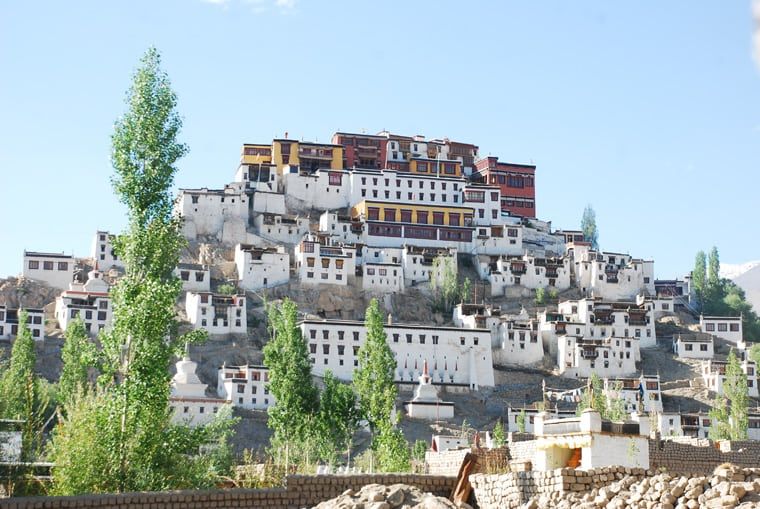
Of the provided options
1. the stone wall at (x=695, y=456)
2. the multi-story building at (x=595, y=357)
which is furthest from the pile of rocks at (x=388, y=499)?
the multi-story building at (x=595, y=357)

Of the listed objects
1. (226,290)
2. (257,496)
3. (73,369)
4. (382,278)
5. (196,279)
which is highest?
(382,278)

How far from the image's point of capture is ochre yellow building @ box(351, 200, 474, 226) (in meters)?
79.2

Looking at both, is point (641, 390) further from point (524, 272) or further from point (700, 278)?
point (700, 278)

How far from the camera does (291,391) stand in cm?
3328

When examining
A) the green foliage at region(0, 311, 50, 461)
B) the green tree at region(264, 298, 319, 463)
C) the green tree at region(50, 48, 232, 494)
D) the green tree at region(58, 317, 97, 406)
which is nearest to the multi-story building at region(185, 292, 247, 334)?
the green foliage at region(0, 311, 50, 461)

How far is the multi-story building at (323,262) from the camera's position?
72.6m

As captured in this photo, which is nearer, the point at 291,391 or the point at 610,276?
the point at 291,391

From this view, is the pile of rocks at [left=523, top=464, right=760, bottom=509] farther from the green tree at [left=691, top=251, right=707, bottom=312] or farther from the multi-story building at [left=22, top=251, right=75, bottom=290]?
the green tree at [left=691, top=251, right=707, bottom=312]

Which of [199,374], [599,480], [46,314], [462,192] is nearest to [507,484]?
[599,480]

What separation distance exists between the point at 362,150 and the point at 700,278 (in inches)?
1033

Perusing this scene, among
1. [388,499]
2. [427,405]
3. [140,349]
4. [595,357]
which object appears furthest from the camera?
[595,357]

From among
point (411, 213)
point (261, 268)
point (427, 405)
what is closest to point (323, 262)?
point (261, 268)

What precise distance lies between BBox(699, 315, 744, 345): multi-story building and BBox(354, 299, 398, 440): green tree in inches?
1723

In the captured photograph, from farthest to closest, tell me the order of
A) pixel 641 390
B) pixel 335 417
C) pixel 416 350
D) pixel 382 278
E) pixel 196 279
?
1. pixel 382 278
2. pixel 196 279
3. pixel 416 350
4. pixel 641 390
5. pixel 335 417
